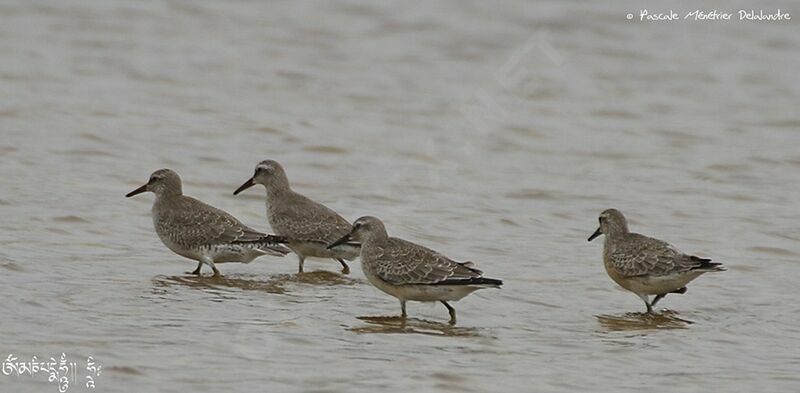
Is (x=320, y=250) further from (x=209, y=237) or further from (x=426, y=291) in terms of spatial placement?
(x=426, y=291)

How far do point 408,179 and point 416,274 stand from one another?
5586mm

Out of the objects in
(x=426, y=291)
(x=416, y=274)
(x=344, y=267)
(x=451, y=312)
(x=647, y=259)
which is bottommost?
(x=344, y=267)

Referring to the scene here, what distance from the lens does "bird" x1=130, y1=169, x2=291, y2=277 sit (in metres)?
13.0

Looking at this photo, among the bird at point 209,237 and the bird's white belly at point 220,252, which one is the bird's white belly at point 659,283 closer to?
the bird at point 209,237

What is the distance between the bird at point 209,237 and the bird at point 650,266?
9.24ft

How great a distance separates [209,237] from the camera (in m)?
13.0

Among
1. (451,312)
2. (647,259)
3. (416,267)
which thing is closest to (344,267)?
(416,267)

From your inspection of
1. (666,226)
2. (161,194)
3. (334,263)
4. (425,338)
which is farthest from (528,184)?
(425,338)

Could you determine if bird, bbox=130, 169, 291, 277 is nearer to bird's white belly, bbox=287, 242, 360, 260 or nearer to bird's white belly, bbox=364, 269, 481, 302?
bird's white belly, bbox=287, 242, 360, 260

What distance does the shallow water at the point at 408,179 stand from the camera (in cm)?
1004

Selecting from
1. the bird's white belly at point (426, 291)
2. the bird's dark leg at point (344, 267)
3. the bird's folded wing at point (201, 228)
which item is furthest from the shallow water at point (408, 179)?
the bird's folded wing at point (201, 228)

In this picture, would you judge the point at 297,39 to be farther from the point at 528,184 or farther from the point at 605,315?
the point at 605,315

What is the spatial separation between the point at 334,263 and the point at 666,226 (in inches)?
141

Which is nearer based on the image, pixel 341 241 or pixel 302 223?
pixel 341 241
